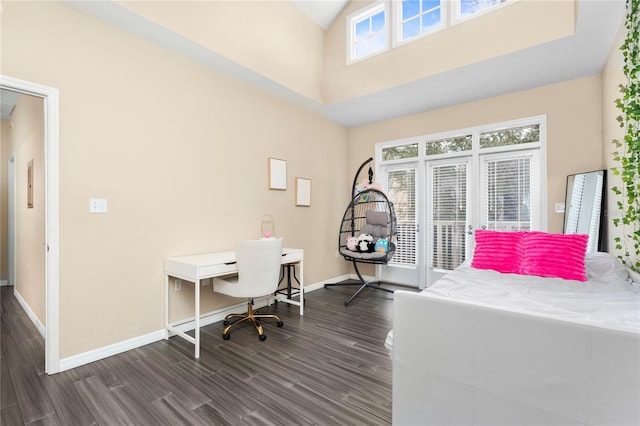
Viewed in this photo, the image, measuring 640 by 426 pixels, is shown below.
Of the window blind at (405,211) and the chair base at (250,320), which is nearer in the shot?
the chair base at (250,320)

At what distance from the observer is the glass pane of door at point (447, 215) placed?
4.25 metres

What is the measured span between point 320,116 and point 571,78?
3.21 m

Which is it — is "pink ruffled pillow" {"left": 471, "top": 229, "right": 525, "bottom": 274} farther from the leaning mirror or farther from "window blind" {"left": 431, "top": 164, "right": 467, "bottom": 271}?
"window blind" {"left": 431, "top": 164, "right": 467, "bottom": 271}

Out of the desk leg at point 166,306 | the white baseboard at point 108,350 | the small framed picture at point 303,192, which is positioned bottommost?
the white baseboard at point 108,350

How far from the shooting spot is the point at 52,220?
2219mm

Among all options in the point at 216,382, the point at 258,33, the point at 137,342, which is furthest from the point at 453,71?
the point at 137,342

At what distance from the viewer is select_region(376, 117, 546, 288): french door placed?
379 cm

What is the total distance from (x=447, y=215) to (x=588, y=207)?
5.17 feet

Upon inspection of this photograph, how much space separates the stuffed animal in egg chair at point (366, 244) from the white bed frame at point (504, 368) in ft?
9.09

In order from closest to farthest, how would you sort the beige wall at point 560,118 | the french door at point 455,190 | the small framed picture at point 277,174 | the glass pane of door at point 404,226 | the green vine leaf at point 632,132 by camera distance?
the green vine leaf at point 632,132
the beige wall at point 560,118
the french door at point 455,190
the small framed picture at point 277,174
the glass pane of door at point 404,226

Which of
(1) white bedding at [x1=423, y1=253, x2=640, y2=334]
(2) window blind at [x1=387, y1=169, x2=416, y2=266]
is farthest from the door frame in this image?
(2) window blind at [x1=387, y1=169, x2=416, y2=266]

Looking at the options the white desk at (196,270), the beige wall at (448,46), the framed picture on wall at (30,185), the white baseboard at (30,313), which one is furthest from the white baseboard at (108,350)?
the beige wall at (448,46)

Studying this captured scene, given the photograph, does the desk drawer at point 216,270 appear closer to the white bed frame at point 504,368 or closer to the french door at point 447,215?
the white bed frame at point 504,368

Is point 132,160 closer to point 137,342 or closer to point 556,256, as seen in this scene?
point 137,342
